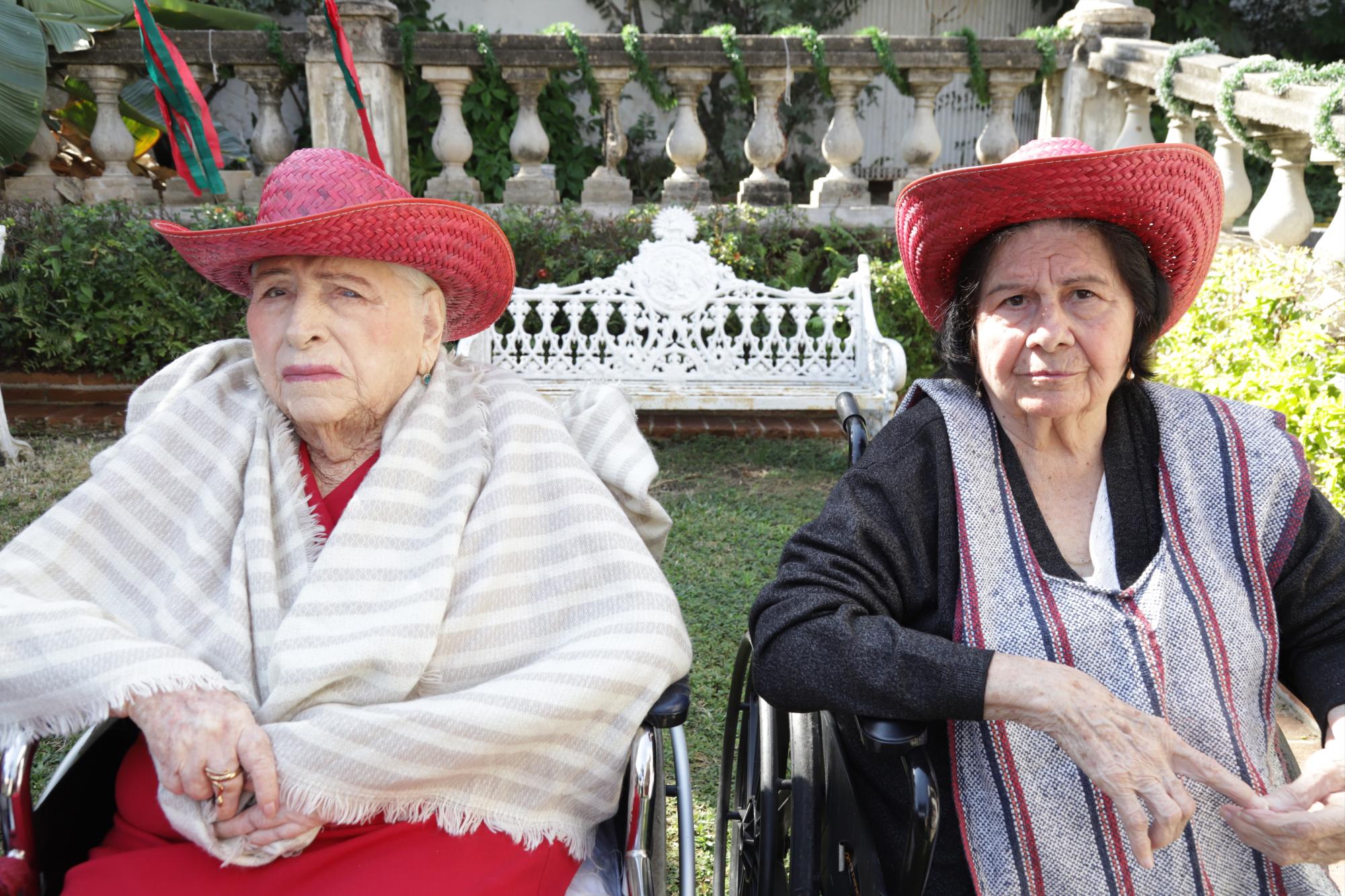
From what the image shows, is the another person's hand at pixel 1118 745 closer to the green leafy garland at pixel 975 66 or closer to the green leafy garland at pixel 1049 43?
the green leafy garland at pixel 975 66

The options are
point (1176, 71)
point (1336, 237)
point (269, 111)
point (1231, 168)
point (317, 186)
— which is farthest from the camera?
point (269, 111)

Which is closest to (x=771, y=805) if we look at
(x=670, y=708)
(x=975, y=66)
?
(x=670, y=708)

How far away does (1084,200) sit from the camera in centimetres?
180

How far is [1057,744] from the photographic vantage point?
163 centimetres

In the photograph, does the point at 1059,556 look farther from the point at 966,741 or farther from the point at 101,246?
the point at 101,246

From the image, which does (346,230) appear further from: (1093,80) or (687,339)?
(1093,80)

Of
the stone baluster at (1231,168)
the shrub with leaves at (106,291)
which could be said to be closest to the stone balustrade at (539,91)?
the shrub with leaves at (106,291)

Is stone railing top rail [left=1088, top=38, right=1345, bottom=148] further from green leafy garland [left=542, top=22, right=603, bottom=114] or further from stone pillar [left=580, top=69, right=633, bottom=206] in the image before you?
green leafy garland [left=542, top=22, right=603, bottom=114]

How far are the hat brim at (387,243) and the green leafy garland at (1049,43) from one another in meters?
4.97

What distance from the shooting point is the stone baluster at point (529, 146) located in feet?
19.7

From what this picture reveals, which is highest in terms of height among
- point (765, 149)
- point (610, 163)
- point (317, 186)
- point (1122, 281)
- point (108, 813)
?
point (765, 149)

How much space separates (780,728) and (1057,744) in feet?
2.13

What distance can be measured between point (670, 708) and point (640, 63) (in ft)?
16.1

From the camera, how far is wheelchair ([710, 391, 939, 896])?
1544mm
